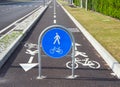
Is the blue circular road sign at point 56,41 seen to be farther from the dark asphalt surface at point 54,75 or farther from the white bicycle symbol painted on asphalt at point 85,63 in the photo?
the white bicycle symbol painted on asphalt at point 85,63

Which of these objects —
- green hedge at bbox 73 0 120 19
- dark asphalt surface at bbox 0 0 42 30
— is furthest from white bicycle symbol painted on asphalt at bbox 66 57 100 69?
green hedge at bbox 73 0 120 19

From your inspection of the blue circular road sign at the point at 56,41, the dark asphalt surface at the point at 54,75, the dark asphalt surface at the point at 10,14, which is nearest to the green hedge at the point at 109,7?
the dark asphalt surface at the point at 10,14

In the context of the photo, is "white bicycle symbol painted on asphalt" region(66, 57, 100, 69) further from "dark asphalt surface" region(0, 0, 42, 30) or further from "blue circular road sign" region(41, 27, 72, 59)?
"dark asphalt surface" region(0, 0, 42, 30)

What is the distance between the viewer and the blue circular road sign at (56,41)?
292 inches

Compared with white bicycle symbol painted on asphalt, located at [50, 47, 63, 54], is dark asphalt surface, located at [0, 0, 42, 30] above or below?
below

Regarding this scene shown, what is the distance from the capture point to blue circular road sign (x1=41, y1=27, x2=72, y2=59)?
7406mm

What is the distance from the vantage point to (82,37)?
14844 millimetres

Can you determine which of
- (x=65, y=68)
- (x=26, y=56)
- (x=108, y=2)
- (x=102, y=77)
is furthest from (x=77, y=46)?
(x=108, y=2)

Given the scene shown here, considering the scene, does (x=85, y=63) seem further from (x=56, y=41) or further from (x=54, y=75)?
(x=56, y=41)

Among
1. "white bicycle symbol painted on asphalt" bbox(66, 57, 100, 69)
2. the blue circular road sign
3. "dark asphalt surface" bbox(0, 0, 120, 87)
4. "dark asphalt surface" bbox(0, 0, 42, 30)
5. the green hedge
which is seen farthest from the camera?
the green hedge

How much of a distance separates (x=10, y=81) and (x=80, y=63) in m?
2.58

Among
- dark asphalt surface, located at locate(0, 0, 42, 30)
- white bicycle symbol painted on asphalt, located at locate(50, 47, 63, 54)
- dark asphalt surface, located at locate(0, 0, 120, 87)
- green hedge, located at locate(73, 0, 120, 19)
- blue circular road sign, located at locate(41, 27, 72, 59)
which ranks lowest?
dark asphalt surface, located at locate(0, 0, 42, 30)

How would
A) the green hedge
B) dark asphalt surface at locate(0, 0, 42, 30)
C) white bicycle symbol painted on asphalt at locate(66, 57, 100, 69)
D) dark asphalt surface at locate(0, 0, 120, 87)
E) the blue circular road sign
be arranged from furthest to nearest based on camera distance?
1. the green hedge
2. dark asphalt surface at locate(0, 0, 42, 30)
3. white bicycle symbol painted on asphalt at locate(66, 57, 100, 69)
4. the blue circular road sign
5. dark asphalt surface at locate(0, 0, 120, 87)

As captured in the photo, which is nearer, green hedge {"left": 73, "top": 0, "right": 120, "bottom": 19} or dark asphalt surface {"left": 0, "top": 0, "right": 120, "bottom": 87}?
dark asphalt surface {"left": 0, "top": 0, "right": 120, "bottom": 87}
